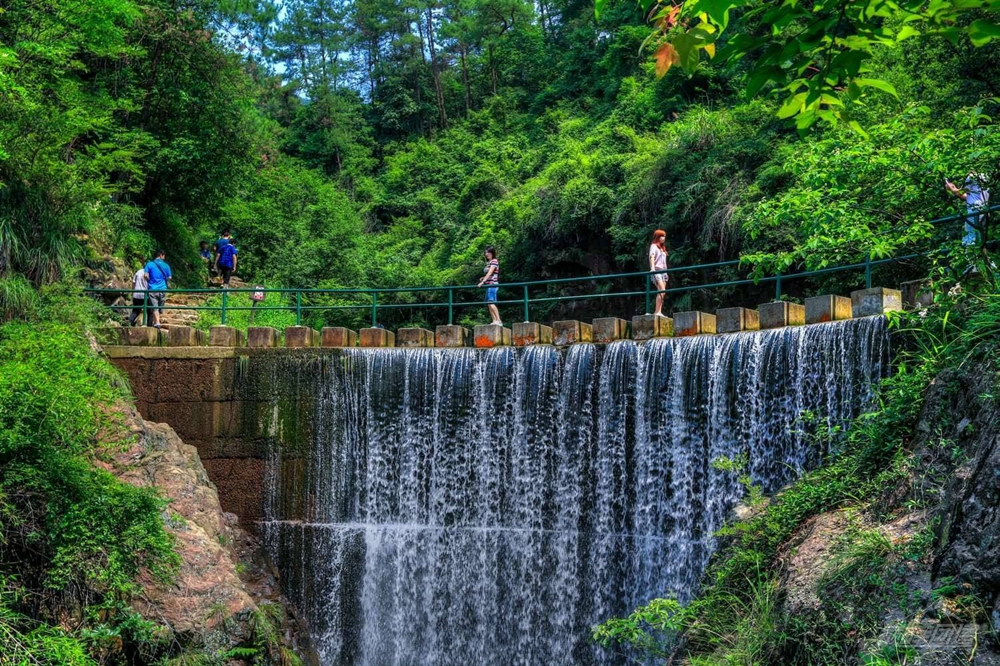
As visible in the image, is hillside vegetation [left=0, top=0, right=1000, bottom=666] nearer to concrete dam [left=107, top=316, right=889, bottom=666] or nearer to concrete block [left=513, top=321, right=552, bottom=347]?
concrete dam [left=107, top=316, right=889, bottom=666]

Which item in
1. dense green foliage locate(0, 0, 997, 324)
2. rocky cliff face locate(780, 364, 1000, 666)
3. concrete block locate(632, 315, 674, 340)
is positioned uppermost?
dense green foliage locate(0, 0, 997, 324)

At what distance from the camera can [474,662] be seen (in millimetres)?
13602

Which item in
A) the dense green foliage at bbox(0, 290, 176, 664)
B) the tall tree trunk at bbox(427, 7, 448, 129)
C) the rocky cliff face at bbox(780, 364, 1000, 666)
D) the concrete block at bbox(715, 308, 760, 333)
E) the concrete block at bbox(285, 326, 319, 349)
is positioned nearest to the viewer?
the rocky cliff face at bbox(780, 364, 1000, 666)

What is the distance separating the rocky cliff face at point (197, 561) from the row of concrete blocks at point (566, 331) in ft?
→ 5.39

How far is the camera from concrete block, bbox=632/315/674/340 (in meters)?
13.7

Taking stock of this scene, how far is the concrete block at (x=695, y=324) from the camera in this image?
13398 mm

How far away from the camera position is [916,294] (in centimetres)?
1088

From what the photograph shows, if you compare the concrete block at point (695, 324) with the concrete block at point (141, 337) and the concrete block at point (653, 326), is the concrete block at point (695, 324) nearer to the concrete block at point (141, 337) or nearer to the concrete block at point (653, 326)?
the concrete block at point (653, 326)

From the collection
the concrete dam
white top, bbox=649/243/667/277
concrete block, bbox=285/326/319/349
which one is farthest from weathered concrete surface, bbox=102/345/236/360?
white top, bbox=649/243/667/277

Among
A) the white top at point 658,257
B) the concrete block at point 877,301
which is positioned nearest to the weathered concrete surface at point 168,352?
the white top at point 658,257

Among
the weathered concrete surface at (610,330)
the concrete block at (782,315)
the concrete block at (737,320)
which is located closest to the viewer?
the concrete block at (782,315)

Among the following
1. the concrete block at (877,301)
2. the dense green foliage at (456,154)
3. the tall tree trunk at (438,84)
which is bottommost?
the concrete block at (877,301)

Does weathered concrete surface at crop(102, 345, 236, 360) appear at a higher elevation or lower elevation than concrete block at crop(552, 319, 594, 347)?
lower

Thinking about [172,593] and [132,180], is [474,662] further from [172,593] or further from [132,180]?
[132,180]
